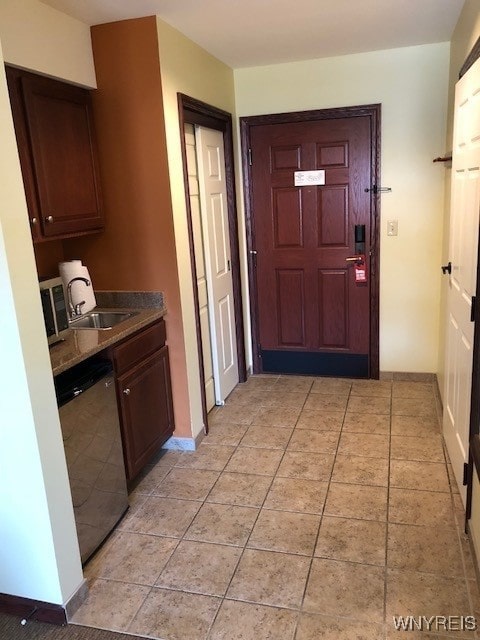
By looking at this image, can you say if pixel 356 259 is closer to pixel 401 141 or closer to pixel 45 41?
pixel 401 141

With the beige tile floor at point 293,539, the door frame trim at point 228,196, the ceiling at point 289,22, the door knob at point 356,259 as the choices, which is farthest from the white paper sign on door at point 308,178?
the beige tile floor at point 293,539

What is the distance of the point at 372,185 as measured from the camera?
3768mm

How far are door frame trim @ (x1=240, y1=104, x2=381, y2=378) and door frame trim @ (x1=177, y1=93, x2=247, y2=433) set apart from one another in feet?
0.50

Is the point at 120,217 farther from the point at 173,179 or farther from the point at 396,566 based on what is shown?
the point at 396,566

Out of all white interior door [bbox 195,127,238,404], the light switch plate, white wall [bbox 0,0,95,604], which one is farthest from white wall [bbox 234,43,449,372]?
white wall [bbox 0,0,95,604]

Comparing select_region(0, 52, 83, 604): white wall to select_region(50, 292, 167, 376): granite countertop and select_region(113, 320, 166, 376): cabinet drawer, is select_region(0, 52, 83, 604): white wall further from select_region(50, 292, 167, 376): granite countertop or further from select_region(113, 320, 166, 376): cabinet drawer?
select_region(113, 320, 166, 376): cabinet drawer

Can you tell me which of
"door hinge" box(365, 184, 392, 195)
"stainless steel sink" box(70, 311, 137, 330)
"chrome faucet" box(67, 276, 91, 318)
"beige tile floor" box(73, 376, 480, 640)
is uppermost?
"door hinge" box(365, 184, 392, 195)

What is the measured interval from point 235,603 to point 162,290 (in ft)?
5.46

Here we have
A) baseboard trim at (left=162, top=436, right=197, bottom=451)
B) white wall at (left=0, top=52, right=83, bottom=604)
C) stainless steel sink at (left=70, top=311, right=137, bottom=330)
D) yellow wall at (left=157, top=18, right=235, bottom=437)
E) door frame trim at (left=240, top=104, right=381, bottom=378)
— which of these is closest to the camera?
white wall at (left=0, top=52, right=83, bottom=604)

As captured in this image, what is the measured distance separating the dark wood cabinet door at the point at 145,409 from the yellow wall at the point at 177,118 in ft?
0.59

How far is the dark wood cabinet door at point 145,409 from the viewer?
2596 millimetres

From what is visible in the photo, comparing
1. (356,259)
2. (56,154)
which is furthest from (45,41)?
(356,259)

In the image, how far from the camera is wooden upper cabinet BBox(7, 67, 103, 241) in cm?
231

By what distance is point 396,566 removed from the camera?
2.08 metres
